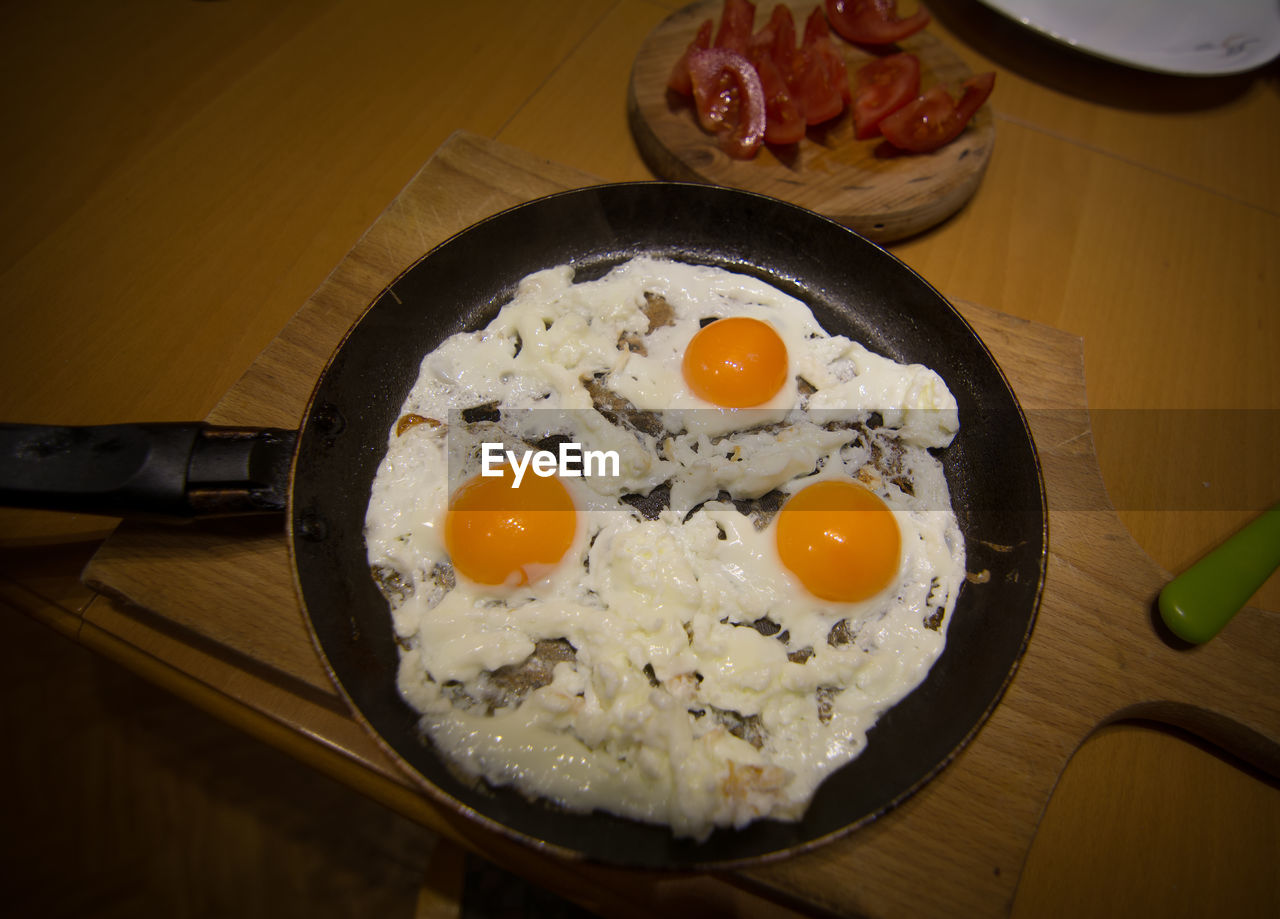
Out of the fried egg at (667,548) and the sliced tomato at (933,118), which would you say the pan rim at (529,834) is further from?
the sliced tomato at (933,118)

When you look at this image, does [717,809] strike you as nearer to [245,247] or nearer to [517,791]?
[517,791]

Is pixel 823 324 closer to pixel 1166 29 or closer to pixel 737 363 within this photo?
pixel 737 363

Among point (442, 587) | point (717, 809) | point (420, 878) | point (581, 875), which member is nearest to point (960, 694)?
point (717, 809)

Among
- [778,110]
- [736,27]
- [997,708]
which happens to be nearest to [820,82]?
[778,110]

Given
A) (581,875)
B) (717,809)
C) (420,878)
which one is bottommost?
(420,878)

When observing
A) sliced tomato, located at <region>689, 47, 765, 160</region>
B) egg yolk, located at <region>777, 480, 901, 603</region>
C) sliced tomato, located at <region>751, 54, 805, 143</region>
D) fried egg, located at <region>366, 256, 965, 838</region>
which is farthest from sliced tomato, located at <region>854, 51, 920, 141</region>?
egg yolk, located at <region>777, 480, 901, 603</region>

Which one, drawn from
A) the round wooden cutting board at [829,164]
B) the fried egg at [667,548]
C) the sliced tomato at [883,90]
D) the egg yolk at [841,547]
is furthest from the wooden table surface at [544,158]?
the egg yolk at [841,547]
